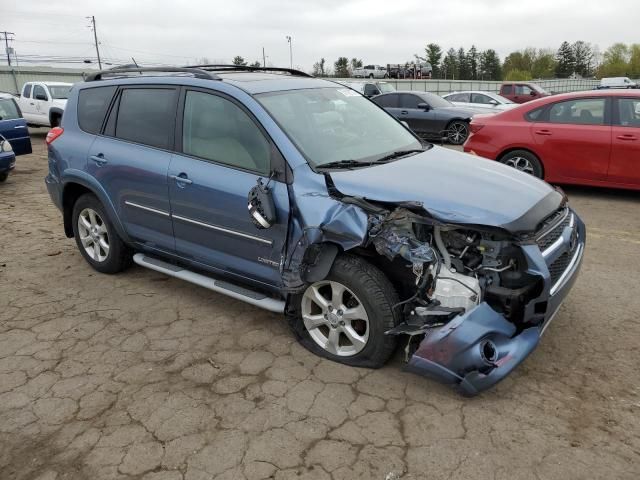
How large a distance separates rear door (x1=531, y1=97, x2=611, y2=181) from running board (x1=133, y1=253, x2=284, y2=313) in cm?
542

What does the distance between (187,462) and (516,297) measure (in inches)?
74.9

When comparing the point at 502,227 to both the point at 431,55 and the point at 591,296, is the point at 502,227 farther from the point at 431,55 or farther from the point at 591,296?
the point at 431,55

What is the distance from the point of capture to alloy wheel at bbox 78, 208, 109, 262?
483 centimetres

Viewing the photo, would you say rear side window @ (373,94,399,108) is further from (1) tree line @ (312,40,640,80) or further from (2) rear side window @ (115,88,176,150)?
(1) tree line @ (312,40,640,80)

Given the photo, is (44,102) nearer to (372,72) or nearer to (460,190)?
(460,190)

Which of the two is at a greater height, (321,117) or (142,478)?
(321,117)

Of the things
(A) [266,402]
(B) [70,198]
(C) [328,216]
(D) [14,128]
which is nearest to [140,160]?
(B) [70,198]

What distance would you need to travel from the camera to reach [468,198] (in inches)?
121

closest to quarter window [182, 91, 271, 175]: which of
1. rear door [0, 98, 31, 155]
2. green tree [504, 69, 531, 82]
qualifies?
rear door [0, 98, 31, 155]

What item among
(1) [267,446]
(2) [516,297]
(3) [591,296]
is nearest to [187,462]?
(1) [267,446]

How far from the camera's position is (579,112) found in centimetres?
729

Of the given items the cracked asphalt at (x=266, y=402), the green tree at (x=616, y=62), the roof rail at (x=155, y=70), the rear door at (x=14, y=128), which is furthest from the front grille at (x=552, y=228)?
the green tree at (x=616, y=62)

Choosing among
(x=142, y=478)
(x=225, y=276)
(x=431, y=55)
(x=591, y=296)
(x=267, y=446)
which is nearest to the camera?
(x=142, y=478)

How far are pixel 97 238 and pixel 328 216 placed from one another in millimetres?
2735
